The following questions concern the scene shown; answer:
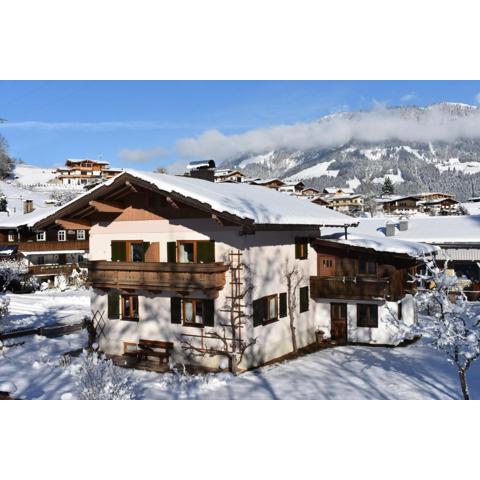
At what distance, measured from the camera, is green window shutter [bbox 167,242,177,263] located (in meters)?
19.1

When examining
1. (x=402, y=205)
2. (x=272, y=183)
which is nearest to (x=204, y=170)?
(x=402, y=205)

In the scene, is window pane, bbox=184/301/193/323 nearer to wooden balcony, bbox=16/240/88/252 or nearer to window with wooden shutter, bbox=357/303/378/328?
window with wooden shutter, bbox=357/303/378/328

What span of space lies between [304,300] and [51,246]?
32.3 meters

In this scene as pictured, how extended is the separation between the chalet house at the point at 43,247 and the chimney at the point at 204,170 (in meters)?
24.0

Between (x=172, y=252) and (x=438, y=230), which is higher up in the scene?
Answer: (x=438, y=230)

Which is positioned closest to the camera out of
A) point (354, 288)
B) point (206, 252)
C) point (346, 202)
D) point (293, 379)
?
point (293, 379)

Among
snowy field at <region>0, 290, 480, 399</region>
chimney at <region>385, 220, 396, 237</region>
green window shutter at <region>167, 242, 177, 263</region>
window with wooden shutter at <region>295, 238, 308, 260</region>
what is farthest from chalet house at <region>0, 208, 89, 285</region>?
green window shutter at <region>167, 242, 177, 263</region>

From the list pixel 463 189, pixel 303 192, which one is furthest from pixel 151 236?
pixel 463 189

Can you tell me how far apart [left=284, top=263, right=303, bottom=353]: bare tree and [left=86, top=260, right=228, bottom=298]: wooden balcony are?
13.2 feet

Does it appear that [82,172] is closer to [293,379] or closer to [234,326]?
[234,326]

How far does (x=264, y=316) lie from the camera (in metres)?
19.2

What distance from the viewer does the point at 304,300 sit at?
22297mm

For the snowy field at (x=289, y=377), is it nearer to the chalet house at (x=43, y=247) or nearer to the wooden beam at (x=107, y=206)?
the wooden beam at (x=107, y=206)

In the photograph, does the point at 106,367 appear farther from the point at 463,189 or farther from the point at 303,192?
the point at 463,189
